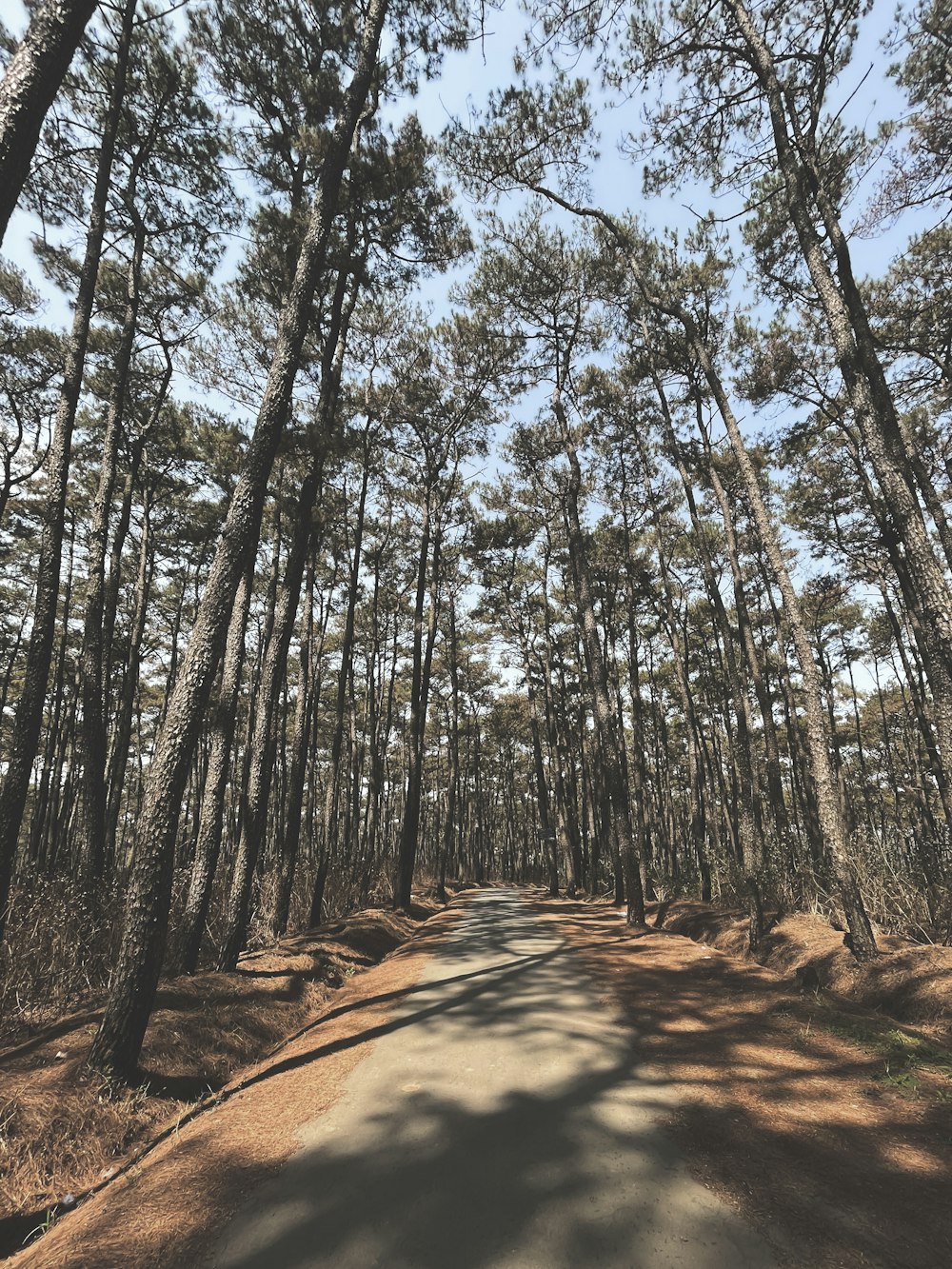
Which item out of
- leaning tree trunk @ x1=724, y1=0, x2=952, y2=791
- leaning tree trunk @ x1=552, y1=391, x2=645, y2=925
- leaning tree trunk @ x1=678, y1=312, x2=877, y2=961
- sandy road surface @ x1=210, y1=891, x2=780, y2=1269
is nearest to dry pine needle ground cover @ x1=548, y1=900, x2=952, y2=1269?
sandy road surface @ x1=210, y1=891, x2=780, y2=1269

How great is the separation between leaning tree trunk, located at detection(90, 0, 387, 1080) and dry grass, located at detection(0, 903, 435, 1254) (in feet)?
0.83

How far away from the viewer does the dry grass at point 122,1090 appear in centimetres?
300

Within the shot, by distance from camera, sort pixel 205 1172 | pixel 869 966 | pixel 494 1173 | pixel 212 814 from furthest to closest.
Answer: pixel 212 814, pixel 869 966, pixel 205 1172, pixel 494 1173

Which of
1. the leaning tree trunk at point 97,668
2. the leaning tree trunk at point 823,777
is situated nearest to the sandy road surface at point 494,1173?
the leaning tree trunk at point 823,777

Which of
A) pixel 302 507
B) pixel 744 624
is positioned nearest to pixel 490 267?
pixel 302 507

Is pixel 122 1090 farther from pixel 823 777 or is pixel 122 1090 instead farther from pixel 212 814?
pixel 823 777

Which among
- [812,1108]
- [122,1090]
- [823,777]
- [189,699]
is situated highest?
[189,699]

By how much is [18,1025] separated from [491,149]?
14419 mm

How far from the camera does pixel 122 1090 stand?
3719 mm

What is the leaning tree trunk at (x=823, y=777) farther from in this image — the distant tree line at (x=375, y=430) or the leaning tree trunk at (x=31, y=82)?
the leaning tree trunk at (x=31, y=82)

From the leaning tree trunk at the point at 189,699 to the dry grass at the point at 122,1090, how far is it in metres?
0.25

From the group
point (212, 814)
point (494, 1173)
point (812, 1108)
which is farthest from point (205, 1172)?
point (212, 814)

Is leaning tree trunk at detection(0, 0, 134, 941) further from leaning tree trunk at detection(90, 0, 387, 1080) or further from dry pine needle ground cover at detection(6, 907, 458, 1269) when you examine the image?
dry pine needle ground cover at detection(6, 907, 458, 1269)

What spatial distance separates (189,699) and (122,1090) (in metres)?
2.60
